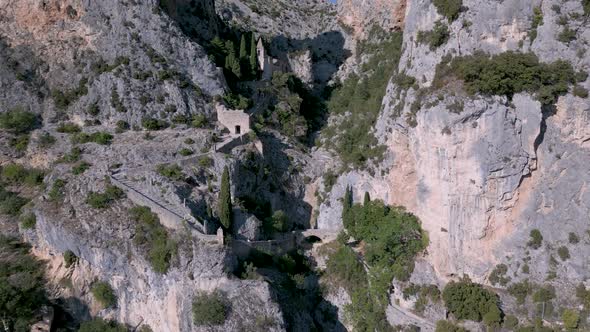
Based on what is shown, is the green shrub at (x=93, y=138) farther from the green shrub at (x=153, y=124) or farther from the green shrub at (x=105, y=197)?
the green shrub at (x=105, y=197)

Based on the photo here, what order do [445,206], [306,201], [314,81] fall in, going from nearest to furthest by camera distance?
1. [445,206]
2. [306,201]
3. [314,81]

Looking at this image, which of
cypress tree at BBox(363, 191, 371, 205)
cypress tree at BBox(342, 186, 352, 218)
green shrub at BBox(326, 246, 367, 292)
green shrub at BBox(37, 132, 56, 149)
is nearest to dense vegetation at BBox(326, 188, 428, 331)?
green shrub at BBox(326, 246, 367, 292)

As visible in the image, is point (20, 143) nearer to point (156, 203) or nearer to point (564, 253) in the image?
point (156, 203)

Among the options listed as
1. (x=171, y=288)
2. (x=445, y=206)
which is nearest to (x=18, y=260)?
(x=171, y=288)

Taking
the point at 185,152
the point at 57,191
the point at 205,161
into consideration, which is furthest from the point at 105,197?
the point at 205,161

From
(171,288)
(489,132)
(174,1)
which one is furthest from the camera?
(174,1)

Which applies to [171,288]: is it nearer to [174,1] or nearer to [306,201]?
[306,201]

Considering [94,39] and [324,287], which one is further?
[94,39]

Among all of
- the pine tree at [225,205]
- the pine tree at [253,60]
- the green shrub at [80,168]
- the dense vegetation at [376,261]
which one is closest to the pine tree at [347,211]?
the dense vegetation at [376,261]
